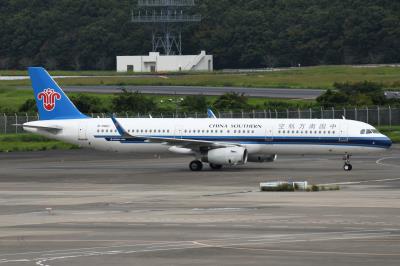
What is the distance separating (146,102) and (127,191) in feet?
188

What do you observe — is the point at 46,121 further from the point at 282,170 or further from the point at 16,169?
the point at 282,170

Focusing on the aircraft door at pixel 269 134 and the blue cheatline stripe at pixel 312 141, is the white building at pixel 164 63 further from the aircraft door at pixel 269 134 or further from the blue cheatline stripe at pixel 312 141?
the aircraft door at pixel 269 134

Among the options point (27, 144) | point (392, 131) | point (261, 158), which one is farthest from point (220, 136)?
point (392, 131)

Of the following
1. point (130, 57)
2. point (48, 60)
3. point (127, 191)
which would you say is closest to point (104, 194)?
Result: point (127, 191)

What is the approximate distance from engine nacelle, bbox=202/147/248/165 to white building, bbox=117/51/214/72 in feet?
392

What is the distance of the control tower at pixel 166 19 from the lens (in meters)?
184

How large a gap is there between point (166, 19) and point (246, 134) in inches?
4830

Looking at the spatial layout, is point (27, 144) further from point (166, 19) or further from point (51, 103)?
point (166, 19)

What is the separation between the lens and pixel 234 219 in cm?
3688

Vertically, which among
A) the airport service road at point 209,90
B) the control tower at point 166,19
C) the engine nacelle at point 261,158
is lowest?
the engine nacelle at point 261,158

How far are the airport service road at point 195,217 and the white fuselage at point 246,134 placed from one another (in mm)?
1305

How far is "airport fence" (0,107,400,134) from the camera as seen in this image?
9469 cm

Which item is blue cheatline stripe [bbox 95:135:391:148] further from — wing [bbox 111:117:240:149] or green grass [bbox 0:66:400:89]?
green grass [bbox 0:66:400:89]

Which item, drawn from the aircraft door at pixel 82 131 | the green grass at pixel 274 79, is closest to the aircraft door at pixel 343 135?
the aircraft door at pixel 82 131
